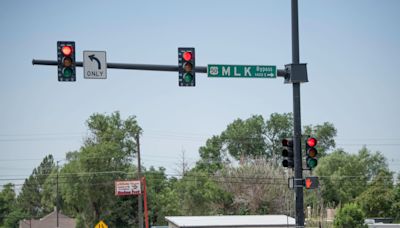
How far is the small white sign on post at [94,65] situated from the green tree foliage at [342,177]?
72669 mm

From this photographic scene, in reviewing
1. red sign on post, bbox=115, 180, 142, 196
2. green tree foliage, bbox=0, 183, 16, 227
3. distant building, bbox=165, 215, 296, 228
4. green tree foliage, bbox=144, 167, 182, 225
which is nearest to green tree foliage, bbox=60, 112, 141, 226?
green tree foliage, bbox=144, 167, 182, 225

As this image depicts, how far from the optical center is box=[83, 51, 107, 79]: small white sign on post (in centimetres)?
2025

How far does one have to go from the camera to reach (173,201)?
299 feet

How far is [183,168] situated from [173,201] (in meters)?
6.16

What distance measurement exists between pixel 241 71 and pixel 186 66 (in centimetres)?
202

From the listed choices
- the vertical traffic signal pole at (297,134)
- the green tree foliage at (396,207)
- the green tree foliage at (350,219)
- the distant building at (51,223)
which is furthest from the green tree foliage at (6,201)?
the vertical traffic signal pole at (297,134)

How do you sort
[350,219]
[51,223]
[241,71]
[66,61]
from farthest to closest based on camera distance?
1. [51,223]
2. [350,219]
3. [241,71]
4. [66,61]

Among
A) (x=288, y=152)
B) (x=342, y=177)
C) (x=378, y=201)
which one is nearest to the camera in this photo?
(x=288, y=152)

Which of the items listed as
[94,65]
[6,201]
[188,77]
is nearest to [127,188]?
[188,77]

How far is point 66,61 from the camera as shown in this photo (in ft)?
65.0

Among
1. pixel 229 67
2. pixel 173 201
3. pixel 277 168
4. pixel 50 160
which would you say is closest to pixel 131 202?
pixel 173 201

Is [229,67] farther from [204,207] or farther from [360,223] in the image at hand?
[204,207]

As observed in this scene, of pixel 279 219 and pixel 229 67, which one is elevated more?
pixel 229 67

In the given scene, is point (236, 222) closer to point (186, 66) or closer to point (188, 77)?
point (188, 77)
